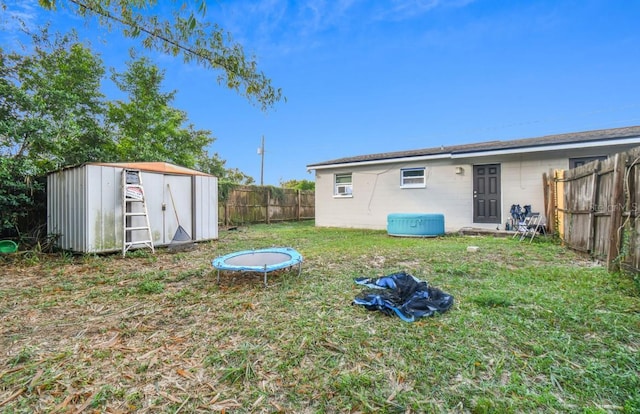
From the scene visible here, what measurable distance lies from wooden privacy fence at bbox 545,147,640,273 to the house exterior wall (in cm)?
200

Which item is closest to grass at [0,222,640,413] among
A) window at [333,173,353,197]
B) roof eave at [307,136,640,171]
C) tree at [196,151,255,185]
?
roof eave at [307,136,640,171]

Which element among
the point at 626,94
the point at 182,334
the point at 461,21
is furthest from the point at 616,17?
the point at 182,334

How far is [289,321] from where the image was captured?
2.65 meters

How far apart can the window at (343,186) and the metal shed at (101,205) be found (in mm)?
6563

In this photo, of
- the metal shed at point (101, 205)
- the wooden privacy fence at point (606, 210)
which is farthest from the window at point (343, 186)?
the wooden privacy fence at point (606, 210)

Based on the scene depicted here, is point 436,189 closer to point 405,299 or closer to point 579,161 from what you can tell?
point 579,161

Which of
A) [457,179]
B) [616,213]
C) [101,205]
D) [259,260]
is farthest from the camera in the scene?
[457,179]

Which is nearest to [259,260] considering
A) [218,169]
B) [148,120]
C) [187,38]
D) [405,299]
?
[405,299]

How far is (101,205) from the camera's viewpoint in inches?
230

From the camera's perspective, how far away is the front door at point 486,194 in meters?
9.11

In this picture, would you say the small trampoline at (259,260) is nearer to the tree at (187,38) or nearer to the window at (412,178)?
the tree at (187,38)

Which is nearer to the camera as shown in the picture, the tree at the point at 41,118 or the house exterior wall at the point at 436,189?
the tree at the point at 41,118

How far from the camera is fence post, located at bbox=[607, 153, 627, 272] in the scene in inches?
148

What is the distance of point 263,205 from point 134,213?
28.2 ft
